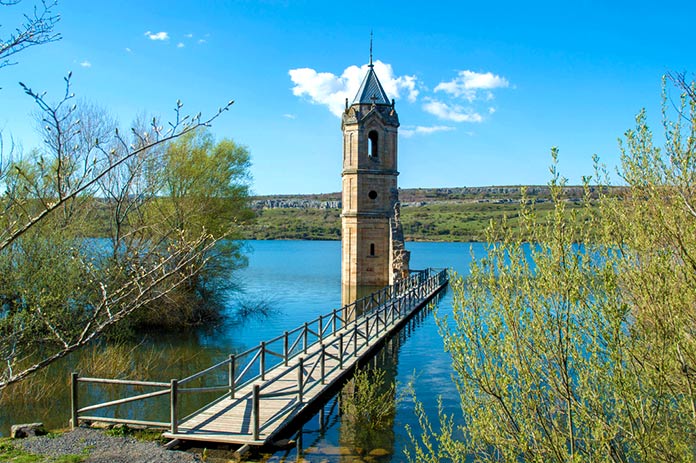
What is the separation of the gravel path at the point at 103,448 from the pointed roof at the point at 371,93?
25377 millimetres

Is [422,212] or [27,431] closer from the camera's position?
[27,431]

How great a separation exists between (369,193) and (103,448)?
23812mm

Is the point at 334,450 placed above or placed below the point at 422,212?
below

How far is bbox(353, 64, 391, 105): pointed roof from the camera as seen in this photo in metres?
31.8

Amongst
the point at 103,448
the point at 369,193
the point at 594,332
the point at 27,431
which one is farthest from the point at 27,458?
the point at 369,193

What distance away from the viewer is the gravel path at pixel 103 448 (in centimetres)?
853

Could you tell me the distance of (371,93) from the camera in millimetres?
32031

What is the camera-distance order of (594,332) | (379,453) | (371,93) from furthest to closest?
1. (371,93)
2. (379,453)
3. (594,332)

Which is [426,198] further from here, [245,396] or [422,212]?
[245,396]

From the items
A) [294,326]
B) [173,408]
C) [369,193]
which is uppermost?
[369,193]

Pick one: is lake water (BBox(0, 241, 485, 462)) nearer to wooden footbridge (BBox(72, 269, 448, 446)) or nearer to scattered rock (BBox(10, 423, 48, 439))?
wooden footbridge (BBox(72, 269, 448, 446))

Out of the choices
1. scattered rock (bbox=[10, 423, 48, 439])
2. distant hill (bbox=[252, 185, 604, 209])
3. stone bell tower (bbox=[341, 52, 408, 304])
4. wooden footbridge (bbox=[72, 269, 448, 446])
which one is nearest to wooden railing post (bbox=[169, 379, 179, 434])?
wooden footbridge (bbox=[72, 269, 448, 446])

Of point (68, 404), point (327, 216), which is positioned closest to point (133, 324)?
point (68, 404)

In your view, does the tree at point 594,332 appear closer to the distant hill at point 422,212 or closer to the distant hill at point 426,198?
the distant hill at point 422,212
